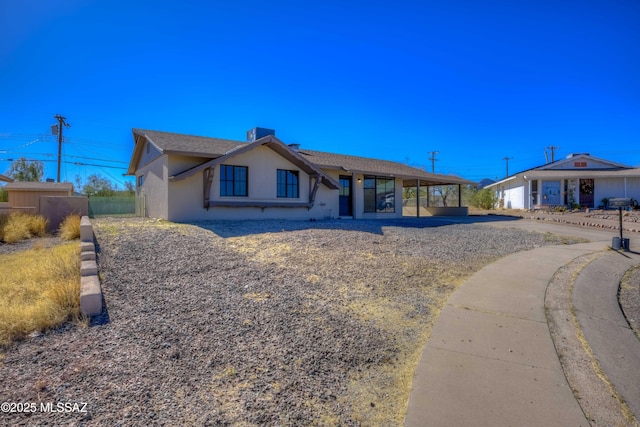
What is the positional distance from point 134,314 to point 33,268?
317 centimetres

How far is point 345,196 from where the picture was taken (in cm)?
1875

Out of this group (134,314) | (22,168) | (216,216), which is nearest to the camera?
(134,314)

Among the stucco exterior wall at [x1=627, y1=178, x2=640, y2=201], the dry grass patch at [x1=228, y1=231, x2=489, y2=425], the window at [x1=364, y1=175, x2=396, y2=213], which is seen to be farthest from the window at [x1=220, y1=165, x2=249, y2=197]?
the stucco exterior wall at [x1=627, y1=178, x2=640, y2=201]

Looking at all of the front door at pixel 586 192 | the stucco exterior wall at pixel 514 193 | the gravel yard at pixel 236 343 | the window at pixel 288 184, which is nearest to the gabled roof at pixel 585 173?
the front door at pixel 586 192

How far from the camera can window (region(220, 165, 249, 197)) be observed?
13.7 meters

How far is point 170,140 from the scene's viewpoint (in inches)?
551

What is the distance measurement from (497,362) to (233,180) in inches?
474

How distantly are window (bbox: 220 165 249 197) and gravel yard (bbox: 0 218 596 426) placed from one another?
21.1 ft

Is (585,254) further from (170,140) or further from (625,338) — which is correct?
(170,140)

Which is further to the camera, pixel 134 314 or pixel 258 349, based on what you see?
pixel 134 314

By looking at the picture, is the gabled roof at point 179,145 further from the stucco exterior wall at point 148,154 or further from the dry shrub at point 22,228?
the dry shrub at point 22,228

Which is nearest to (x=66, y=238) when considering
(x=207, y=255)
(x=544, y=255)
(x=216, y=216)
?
(x=216, y=216)

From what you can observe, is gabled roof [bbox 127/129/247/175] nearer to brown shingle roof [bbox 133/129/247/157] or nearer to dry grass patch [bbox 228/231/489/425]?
brown shingle roof [bbox 133/129/247/157]

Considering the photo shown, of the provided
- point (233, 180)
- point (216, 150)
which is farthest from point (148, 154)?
point (233, 180)
